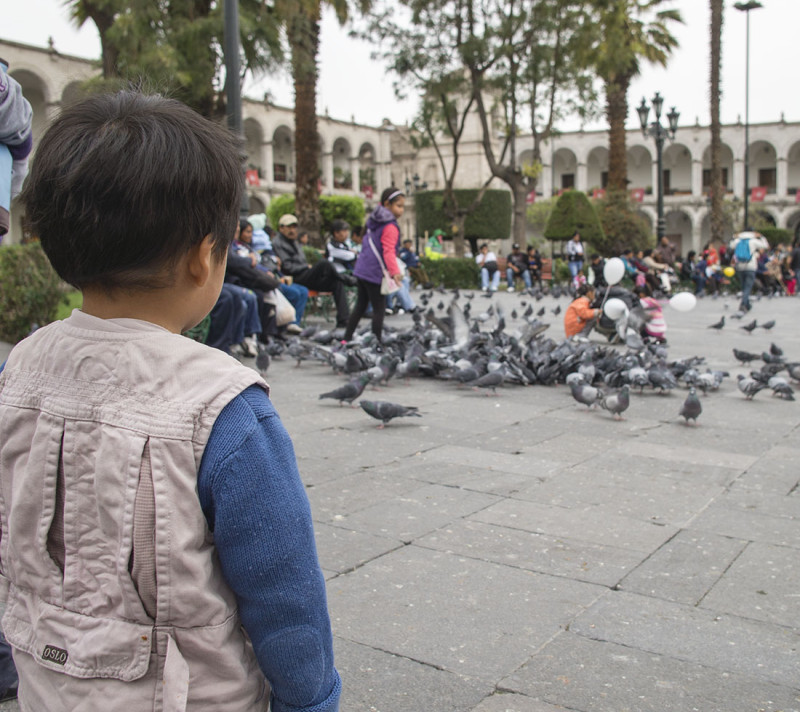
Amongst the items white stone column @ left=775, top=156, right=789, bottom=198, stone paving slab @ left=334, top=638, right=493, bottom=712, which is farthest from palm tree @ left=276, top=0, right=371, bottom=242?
white stone column @ left=775, top=156, right=789, bottom=198

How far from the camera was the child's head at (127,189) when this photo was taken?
1.14 metres

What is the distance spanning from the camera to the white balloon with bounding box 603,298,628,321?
9398 millimetres

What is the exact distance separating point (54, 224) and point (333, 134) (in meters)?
53.1

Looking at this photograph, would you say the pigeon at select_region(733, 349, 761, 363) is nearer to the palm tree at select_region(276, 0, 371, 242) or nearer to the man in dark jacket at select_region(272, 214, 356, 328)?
the man in dark jacket at select_region(272, 214, 356, 328)

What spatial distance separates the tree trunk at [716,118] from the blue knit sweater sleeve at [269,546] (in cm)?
2969

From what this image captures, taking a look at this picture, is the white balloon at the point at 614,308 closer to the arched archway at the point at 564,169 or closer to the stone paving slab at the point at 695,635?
the stone paving slab at the point at 695,635

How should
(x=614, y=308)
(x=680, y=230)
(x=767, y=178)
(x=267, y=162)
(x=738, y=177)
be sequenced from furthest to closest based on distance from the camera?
(x=680, y=230), (x=767, y=178), (x=738, y=177), (x=267, y=162), (x=614, y=308)

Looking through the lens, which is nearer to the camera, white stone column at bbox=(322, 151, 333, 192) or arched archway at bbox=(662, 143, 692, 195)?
white stone column at bbox=(322, 151, 333, 192)

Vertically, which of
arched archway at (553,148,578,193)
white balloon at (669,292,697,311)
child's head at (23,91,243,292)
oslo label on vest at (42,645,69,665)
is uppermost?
arched archway at (553,148,578,193)

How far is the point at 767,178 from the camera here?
194 feet

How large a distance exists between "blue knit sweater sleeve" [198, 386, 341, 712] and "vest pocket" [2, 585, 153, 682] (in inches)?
5.6

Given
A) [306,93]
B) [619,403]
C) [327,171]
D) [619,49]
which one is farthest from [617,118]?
[327,171]

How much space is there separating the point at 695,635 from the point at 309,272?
8.53m

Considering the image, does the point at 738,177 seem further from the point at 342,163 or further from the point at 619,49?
the point at 619,49
